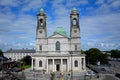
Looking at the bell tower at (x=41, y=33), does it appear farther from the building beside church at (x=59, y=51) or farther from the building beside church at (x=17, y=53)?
the building beside church at (x=17, y=53)

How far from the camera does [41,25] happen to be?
5875cm

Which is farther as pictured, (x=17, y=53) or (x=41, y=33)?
(x=17, y=53)

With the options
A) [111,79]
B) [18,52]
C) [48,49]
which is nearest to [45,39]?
[48,49]

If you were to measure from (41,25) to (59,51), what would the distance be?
910cm

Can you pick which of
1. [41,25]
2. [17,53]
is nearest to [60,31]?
[41,25]

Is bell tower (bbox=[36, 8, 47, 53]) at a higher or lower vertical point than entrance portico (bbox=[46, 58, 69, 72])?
higher

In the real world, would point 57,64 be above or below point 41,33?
below

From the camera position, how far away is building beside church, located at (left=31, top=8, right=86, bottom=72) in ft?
185

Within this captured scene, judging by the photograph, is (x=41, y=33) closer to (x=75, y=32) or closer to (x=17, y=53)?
(x=75, y=32)

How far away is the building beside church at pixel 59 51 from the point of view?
185 feet

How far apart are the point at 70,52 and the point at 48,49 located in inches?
246

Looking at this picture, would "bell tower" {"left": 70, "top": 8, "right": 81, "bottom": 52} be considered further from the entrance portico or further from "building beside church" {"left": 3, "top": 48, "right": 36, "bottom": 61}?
"building beside church" {"left": 3, "top": 48, "right": 36, "bottom": 61}

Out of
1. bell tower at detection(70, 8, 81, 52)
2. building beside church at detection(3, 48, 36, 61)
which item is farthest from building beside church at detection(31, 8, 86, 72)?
building beside church at detection(3, 48, 36, 61)

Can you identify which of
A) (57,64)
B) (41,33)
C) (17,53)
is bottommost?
(57,64)
